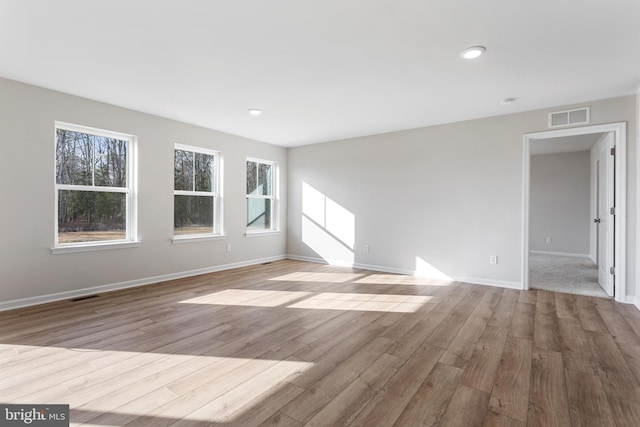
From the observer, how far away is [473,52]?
271 centimetres

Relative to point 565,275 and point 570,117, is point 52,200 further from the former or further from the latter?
point 565,275

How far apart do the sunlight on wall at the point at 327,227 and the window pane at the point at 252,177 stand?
1.05 meters

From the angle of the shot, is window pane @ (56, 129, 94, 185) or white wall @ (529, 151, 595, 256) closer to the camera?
window pane @ (56, 129, 94, 185)

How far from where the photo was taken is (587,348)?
255cm

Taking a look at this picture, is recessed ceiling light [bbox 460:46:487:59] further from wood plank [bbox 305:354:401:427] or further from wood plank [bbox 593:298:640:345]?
wood plank [bbox 593:298:640:345]

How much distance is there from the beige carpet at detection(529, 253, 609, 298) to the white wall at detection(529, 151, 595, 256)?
55 centimetres

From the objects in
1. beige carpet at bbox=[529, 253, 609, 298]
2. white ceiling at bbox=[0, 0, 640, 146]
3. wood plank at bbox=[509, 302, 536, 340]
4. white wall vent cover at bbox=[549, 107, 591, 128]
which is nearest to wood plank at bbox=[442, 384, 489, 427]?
wood plank at bbox=[509, 302, 536, 340]

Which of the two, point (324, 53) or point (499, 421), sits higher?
point (324, 53)

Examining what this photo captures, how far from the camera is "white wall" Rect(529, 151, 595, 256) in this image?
734cm

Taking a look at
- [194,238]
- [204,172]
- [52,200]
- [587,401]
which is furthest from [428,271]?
[52,200]

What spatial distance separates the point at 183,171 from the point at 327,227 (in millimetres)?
2922

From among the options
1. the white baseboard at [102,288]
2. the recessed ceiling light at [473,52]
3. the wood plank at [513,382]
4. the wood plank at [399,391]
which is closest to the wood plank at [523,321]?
the wood plank at [513,382]

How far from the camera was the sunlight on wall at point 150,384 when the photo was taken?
5.66 feet

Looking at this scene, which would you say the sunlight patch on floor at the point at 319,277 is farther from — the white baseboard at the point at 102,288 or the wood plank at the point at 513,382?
the wood plank at the point at 513,382
